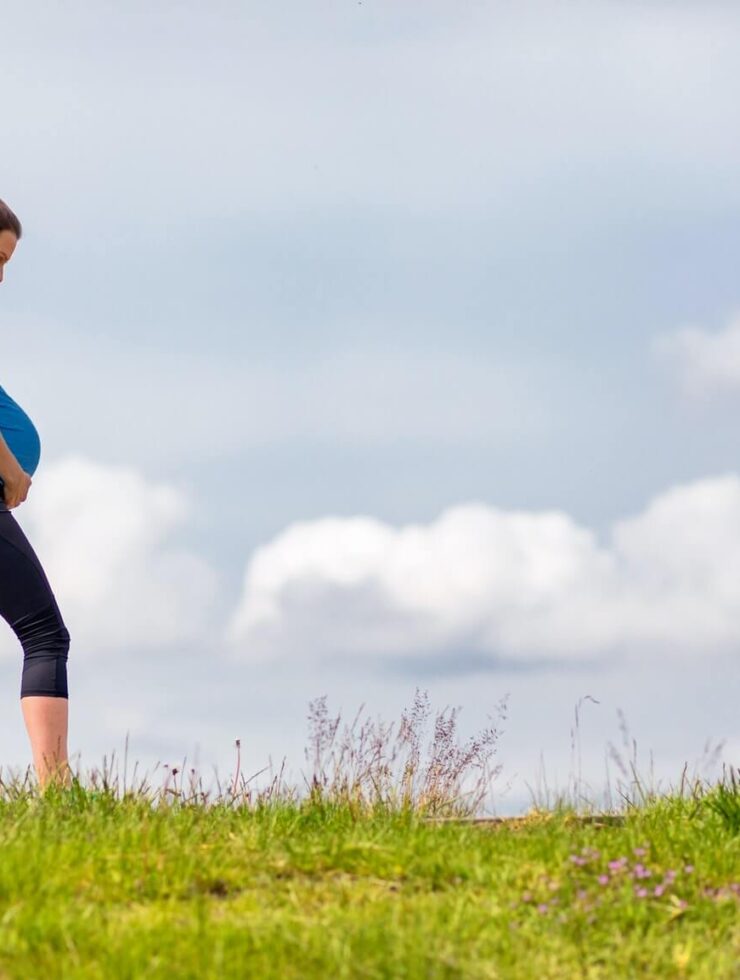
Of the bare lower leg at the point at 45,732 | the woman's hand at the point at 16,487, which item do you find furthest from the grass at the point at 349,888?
the woman's hand at the point at 16,487

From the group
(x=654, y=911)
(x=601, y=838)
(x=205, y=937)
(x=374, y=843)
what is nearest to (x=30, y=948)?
(x=205, y=937)

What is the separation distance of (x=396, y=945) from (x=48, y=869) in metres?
1.62

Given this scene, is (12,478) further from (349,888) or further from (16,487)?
(349,888)

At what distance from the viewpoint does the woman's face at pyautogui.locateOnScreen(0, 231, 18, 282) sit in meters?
7.47

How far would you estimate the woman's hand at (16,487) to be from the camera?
23.2 feet

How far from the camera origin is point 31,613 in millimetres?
7078

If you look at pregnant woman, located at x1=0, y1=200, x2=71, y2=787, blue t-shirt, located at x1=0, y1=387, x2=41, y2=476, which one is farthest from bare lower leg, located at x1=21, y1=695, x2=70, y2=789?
blue t-shirt, located at x1=0, y1=387, x2=41, y2=476

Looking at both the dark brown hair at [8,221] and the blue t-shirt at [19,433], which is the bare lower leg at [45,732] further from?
the dark brown hair at [8,221]

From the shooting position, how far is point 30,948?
4.54 meters

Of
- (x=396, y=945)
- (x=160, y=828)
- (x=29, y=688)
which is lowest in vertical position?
(x=396, y=945)

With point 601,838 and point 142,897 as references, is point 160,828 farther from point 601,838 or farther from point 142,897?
point 601,838

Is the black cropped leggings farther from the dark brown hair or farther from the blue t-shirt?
the dark brown hair

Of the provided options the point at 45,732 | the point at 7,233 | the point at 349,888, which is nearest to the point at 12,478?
the point at 45,732

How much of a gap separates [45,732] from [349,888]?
238 centimetres
